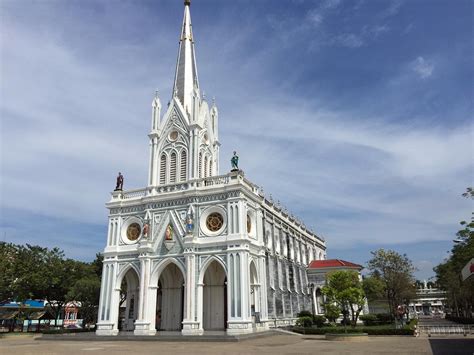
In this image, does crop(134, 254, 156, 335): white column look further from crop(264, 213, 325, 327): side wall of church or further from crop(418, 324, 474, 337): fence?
crop(418, 324, 474, 337): fence

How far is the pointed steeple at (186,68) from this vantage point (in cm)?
3856

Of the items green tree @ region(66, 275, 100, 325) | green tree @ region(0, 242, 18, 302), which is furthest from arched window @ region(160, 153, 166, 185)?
green tree @ region(0, 242, 18, 302)

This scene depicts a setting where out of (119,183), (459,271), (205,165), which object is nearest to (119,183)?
(119,183)

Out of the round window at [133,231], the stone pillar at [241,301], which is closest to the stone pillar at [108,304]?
the round window at [133,231]

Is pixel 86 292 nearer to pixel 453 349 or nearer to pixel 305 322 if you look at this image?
pixel 305 322

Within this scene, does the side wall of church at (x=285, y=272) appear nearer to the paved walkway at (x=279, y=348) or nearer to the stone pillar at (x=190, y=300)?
the stone pillar at (x=190, y=300)

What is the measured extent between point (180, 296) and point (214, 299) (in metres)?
3.37

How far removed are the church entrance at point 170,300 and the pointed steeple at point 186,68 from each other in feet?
49.6

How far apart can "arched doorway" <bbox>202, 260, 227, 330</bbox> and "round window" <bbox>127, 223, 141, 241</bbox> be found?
22.8ft

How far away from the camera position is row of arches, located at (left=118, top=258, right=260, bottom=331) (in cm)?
3161

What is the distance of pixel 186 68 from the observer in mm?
40031

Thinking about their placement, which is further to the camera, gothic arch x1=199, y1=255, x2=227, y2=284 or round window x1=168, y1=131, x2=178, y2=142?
round window x1=168, y1=131, x2=178, y2=142

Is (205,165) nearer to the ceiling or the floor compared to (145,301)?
nearer to the ceiling

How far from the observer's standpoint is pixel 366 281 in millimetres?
43500
